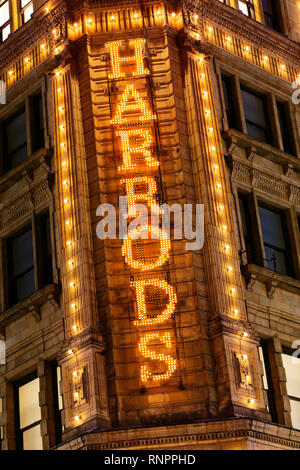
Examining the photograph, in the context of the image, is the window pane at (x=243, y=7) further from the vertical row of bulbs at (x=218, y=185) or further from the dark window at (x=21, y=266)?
the dark window at (x=21, y=266)

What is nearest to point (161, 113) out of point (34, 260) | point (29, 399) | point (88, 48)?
point (88, 48)

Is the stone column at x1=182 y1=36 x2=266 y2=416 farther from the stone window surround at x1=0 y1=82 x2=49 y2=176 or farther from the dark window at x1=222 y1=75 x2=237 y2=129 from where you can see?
the stone window surround at x1=0 y1=82 x2=49 y2=176

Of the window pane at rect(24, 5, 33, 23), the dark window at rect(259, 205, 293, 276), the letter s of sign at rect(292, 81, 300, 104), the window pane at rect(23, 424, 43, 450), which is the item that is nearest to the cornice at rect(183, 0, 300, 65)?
the letter s of sign at rect(292, 81, 300, 104)

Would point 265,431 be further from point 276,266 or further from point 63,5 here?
point 63,5

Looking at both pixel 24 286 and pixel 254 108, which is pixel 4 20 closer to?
pixel 254 108

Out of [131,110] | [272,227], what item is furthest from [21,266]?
[272,227]

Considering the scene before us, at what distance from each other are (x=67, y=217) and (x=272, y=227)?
7229 millimetres

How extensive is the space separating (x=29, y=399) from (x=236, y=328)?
23.8ft

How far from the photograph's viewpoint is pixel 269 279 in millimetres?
38531

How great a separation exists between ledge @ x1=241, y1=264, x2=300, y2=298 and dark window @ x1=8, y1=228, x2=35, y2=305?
22.7ft

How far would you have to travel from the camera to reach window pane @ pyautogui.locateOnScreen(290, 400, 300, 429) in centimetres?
3784

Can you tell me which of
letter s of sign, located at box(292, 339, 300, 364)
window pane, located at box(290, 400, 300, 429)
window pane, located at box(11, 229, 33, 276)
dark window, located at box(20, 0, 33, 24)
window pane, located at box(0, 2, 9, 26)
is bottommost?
window pane, located at box(290, 400, 300, 429)

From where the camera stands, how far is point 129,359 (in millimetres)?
35312

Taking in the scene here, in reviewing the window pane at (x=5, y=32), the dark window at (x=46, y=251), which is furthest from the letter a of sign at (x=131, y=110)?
the window pane at (x=5, y=32)
